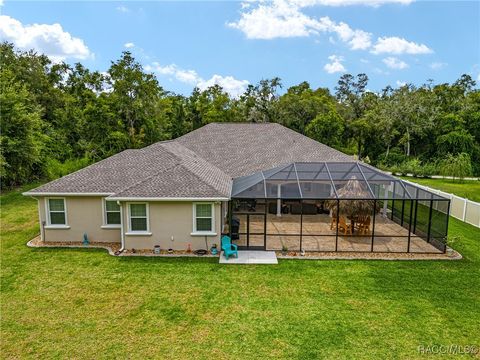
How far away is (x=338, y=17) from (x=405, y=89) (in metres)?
29.4

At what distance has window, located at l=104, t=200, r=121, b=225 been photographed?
47.5 feet

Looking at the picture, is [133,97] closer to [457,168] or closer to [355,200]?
[355,200]

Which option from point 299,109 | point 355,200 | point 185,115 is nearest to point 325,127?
point 299,109

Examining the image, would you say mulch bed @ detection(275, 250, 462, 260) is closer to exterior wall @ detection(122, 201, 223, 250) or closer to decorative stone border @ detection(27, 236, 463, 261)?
decorative stone border @ detection(27, 236, 463, 261)

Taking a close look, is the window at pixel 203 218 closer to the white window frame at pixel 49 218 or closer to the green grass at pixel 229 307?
the green grass at pixel 229 307

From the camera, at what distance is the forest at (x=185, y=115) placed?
29750mm

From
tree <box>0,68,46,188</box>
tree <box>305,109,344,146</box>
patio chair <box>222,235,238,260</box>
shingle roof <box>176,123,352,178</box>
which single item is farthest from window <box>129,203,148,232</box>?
tree <box>305,109,344,146</box>

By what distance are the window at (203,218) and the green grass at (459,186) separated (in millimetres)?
23342

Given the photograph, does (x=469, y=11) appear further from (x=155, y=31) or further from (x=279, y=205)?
(x=155, y=31)

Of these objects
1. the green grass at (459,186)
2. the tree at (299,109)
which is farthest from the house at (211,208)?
the tree at (299,109)

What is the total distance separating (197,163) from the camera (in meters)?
18.6

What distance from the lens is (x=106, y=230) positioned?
47.9ft

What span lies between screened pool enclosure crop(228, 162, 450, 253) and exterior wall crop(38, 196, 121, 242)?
5.44 metres

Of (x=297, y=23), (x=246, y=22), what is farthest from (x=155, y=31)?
(x=297, y=23)
